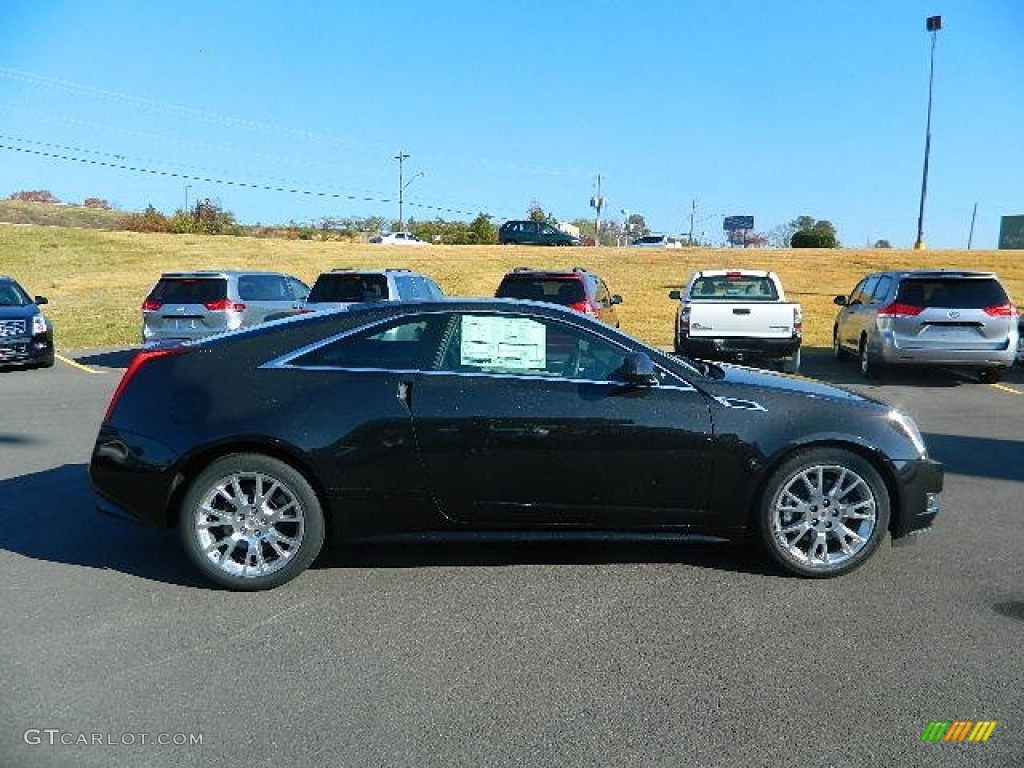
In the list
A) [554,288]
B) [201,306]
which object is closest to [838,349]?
[554,288]

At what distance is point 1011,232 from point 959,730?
80.3 metres

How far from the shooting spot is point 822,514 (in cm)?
483

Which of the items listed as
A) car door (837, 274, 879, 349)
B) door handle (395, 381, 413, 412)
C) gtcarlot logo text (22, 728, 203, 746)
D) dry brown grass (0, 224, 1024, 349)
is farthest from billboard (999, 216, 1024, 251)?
gtcarlot logo text (22, 728, 203, 746)

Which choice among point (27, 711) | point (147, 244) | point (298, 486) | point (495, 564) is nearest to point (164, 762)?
point (27, 711)

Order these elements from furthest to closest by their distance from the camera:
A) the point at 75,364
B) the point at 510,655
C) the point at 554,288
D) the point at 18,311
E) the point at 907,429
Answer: the point at 75,364, the point at 18,311, the point at 554,288, the point at 907,429, the point at 510,655

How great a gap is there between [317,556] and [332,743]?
184 cm

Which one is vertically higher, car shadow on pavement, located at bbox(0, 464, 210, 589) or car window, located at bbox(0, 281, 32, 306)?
car window, located at bbox(0, 281, 32, 306)

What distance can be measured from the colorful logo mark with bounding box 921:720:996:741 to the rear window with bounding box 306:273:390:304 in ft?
34.9

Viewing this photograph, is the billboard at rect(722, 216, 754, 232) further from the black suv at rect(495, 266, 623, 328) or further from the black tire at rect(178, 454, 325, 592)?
the black tire at rect(178, 454, 325, 592)

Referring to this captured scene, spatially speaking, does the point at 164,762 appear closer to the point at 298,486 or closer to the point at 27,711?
the point at 27,711

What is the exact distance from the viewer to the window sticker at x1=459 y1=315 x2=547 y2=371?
15.9 feet

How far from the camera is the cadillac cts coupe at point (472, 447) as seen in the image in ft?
15.3

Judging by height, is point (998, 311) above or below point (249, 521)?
above

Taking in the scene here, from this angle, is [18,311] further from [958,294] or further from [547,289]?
[958,294]
